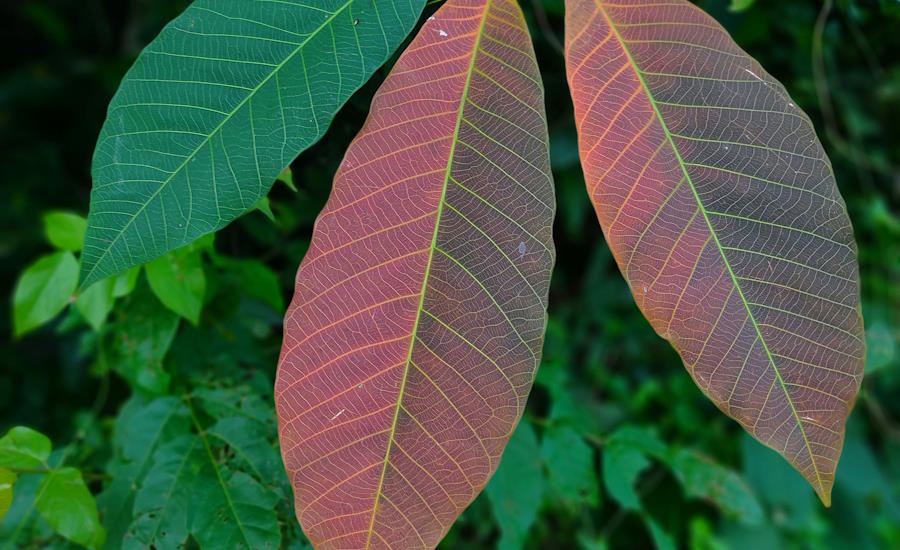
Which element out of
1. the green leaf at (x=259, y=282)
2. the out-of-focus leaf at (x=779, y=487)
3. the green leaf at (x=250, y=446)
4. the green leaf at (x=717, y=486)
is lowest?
the out-of-focus leaf at (x=779, y=487)

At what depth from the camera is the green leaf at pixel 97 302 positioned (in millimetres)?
807

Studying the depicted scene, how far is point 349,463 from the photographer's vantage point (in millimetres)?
535

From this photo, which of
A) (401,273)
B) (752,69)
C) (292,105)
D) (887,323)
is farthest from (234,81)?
(887,323)

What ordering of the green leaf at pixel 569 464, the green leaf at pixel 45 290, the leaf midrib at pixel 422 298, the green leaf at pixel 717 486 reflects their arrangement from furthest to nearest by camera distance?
the green leaf at pixel 717 486
the green leaf at pixel 569 464
the green leaf at pixel 45 290
the leaf midrib at pixel 422 298

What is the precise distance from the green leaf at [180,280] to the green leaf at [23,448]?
19 centimetres

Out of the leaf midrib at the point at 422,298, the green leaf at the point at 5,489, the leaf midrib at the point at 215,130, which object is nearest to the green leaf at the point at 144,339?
the green leaf at the point at 5,489

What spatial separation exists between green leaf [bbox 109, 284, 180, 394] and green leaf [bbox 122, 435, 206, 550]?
119mm

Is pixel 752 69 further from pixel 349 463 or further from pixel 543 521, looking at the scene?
pixel 543 521

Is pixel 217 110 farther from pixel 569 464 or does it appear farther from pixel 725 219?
pixel 569 464

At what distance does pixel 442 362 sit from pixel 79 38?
7.65 ft

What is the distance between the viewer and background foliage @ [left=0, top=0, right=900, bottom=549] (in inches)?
30.6

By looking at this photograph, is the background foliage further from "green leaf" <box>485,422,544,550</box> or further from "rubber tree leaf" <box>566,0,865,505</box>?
"rubber tree leaf" <box>566,0,865,505</box>

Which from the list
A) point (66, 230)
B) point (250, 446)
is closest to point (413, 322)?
point (250, 446)

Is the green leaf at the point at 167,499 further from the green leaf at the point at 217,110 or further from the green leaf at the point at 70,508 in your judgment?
the green leaf at the point at 217,110
